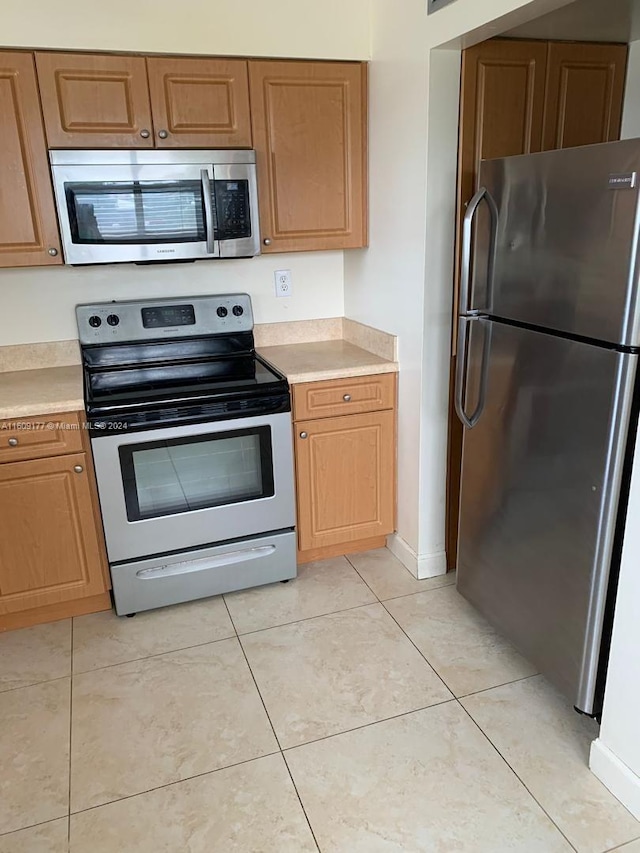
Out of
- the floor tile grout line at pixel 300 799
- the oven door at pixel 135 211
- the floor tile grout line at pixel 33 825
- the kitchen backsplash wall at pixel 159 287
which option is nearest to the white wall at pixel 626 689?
the floor tile grout line at pixel 300 799

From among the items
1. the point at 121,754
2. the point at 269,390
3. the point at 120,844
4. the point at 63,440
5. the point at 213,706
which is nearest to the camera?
the point at 120,844

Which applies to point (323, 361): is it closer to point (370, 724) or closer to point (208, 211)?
point (208, 211)

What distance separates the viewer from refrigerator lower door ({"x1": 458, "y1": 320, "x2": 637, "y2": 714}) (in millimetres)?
1637

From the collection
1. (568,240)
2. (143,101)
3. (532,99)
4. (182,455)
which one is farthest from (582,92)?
(182,455)

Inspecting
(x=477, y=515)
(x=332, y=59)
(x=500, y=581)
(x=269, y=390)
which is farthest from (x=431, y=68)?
(x=500, y=581)

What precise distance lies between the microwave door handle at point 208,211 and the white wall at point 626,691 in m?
1.69

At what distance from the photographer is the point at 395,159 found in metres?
2.43

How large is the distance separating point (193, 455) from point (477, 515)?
106 centimetres

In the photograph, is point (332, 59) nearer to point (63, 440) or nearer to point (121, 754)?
point (63, 440)

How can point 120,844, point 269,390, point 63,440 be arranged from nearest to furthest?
point 120,844
point 63,440
point 269,390

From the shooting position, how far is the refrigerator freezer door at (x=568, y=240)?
4.86 feet

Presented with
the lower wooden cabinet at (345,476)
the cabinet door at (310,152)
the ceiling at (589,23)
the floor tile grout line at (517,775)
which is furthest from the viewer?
the lower wooden cabinet at (345,476)

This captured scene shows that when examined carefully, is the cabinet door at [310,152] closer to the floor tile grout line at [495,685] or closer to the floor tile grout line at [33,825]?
the floor tile grout line at [495,685]

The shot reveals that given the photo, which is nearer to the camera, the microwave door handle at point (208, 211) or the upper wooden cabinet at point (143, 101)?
the upper wooden cabinet at point (143, 101)
